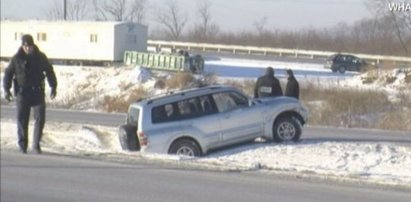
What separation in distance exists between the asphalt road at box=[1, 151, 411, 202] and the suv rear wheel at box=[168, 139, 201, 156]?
4.62 m

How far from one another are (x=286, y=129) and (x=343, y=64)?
37765mm

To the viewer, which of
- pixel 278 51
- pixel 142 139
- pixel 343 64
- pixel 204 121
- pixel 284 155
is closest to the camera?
pixel 284 155

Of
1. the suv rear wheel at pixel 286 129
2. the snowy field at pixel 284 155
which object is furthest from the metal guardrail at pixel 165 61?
the suv rear wheel at pixel 286 129

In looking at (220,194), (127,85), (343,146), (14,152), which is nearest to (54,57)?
(127,85)

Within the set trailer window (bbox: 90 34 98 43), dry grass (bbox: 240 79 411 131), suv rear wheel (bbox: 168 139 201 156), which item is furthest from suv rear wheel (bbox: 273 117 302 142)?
trailer window (bbox: 90 34 98 43)

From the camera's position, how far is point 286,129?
20922 millimetres

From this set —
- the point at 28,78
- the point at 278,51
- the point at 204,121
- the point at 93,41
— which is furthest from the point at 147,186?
the point at 278,51

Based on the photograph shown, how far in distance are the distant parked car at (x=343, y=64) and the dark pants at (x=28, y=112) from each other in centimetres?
3872

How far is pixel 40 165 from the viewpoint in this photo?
47.7 feet

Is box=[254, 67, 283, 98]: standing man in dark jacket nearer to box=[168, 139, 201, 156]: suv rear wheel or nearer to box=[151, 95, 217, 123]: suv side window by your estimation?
box=[151, 95, 217, 123]: suv side window

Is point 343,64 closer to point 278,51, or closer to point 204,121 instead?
point 278,51

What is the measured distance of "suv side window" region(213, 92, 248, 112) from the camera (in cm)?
2039

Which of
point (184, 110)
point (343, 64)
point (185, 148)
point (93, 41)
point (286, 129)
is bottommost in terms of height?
point (343, 64)

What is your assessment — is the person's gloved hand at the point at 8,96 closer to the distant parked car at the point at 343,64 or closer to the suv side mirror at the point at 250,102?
the suv side mirror at the point at 250,102
